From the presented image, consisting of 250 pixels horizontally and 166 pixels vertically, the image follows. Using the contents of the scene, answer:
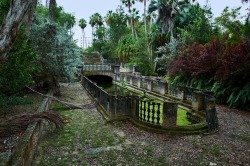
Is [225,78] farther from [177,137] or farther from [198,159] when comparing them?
[198,159]

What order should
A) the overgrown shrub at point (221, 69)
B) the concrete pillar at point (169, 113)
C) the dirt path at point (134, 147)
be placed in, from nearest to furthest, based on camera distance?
1. the dirt path at point (134, 147)
2. the concrete pillar at point (169, 113)
3. the overgrown shrub at point (221, 69)

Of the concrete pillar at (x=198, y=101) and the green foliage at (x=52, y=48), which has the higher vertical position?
the green foliage at (x=52, y=48)

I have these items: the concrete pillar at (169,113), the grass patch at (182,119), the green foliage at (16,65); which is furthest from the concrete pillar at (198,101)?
the green foliage at (16,65)

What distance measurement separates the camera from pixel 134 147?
626 cm

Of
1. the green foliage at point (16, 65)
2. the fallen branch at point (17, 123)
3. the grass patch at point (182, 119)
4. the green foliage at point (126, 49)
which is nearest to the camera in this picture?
the fallen branch at point (17, 123)

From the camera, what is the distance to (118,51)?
129 ft

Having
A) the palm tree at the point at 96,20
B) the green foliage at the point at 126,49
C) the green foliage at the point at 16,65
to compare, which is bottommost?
the green foliage at the point at 16,65

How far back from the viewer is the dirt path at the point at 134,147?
5395 millimetres

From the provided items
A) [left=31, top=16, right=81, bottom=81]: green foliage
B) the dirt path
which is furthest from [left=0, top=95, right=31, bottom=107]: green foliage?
[left=31, top=16, right=81, bottom=81]: green foliage

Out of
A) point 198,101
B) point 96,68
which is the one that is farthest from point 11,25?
point 96,68

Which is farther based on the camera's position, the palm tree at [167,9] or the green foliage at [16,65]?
the palm tree at [167,9]

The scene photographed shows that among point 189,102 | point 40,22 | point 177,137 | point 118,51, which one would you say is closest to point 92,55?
point 118,51

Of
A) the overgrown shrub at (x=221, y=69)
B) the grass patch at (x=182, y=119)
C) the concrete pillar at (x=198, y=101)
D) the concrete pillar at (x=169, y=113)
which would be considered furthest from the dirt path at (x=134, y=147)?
the overgrown shrub at (x=221, y=69)

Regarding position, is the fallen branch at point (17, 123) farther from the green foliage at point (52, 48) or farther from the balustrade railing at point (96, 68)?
the balustrade railing at point (96, 68)
